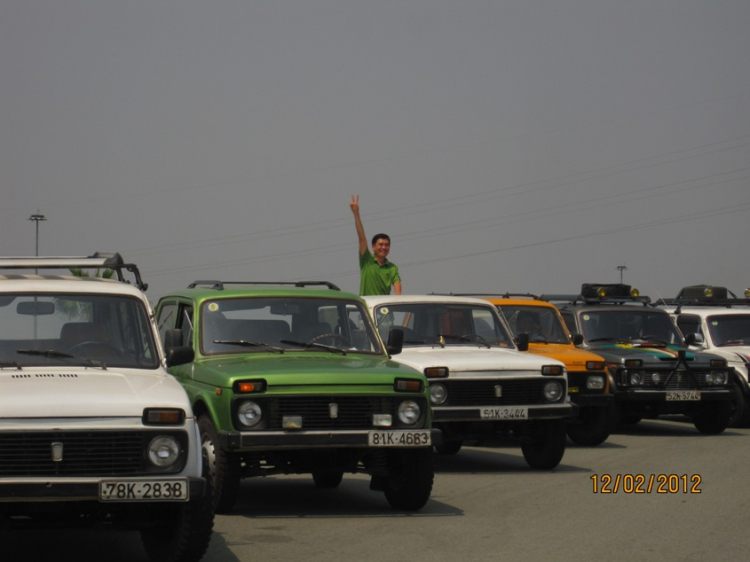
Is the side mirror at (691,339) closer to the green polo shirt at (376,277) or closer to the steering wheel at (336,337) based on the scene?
the green polo shirt at (376,277)

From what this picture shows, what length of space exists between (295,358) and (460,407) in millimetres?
2745

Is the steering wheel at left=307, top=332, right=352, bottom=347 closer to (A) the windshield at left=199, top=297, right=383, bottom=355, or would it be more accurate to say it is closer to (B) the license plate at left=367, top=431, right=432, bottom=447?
(A) the windshield at left=199, top=297, right=383, bottom=355

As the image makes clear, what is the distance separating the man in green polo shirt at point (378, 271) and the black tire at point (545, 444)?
10.2 feet

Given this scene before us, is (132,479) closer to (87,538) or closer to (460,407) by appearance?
(87,538)

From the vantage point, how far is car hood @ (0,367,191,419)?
7.40 m

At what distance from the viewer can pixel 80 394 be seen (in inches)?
299

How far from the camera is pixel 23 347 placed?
8719 millimetres

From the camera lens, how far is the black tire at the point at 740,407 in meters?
19.5

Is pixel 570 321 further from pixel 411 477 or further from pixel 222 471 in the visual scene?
pixel 222 471

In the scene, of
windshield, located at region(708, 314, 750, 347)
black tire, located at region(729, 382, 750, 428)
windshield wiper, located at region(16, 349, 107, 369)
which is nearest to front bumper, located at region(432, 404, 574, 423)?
windshield wiper, located at region(16, 349, 107, 369)

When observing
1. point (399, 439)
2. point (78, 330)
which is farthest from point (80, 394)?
point (399, 439)
